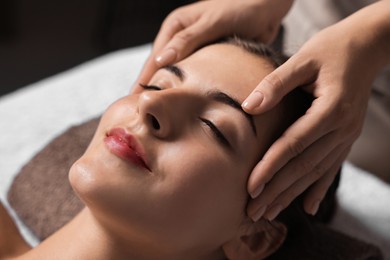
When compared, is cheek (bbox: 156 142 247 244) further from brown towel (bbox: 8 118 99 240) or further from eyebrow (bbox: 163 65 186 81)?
brown towel (bbox: 8 118 99 240)

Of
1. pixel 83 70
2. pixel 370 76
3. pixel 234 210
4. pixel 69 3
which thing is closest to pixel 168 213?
pixel 234 210

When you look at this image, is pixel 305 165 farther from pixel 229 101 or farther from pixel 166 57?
pixel 166 57

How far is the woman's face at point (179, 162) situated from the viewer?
882mm

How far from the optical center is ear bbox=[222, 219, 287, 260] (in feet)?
3.35

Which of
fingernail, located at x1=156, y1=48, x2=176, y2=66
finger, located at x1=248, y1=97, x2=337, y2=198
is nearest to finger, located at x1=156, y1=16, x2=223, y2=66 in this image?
fingernail, located at x1=156, y1=48, x2=176, y2=66

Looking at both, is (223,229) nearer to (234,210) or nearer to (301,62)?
(234,210)

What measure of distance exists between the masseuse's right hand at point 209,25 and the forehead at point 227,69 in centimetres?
5

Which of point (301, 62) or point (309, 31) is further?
point (309, 31)

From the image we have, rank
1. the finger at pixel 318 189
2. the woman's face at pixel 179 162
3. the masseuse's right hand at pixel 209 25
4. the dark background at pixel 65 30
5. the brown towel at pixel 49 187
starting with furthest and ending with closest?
1. the dark background at pixel 65 30
2. the brown towel at pixel 49 187
3. the masseuse's right hand at pixel 209 25
4. the finger at pixel 318 189
5. the woman's face at pixel 179 162

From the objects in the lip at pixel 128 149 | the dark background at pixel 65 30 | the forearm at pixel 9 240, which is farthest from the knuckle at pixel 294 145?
the dark background at pixel 65 30

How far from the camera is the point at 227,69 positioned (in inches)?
38.9

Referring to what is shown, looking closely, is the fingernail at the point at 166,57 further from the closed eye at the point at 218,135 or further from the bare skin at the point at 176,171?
the closed eye at the point at 218,135

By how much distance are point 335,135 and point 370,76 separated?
5.5 inches

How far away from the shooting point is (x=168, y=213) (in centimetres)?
89
